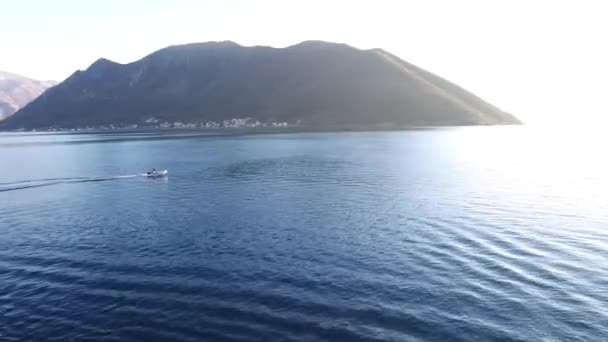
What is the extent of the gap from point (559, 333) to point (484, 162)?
355 feet

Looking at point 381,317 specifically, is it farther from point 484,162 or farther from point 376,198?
point 484,162

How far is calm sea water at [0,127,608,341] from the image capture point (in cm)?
3008

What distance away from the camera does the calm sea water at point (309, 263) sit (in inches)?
1184

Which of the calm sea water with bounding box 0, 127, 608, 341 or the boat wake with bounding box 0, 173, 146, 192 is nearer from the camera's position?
the calm sea water with bounding box 0, 127, 608, 341

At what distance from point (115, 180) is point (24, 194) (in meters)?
21.3

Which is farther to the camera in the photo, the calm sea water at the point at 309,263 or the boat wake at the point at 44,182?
the boat wake at the point at 44,182

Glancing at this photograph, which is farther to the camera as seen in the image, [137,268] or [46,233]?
[46,233]

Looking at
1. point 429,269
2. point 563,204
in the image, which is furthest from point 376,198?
point 429,269

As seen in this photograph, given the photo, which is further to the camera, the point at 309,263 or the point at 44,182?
the point at 44,182

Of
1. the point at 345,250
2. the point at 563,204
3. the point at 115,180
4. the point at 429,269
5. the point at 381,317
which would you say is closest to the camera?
the point at 381,317

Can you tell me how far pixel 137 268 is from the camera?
4169 centimetres

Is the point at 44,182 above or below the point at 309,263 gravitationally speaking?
below

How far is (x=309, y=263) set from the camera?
4197cm

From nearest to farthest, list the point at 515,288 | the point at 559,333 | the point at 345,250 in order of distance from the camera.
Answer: the point at 559,333, the point at 515,288, the point at 345,250
